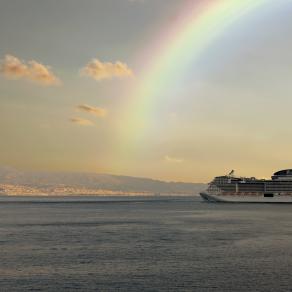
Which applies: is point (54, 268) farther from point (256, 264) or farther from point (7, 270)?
point (256, 264)

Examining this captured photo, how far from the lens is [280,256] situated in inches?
2370

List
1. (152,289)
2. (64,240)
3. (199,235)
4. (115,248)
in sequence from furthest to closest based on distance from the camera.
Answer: (199,235), (64,240), (115,248), (152,289)

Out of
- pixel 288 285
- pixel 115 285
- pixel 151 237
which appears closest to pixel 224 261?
→ pixel 288 285

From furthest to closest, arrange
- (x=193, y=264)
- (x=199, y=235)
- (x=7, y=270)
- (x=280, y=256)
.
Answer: (x=199, y=235) < (x=280, y=256) < (x=193, y=264) < (x=7, y=270)

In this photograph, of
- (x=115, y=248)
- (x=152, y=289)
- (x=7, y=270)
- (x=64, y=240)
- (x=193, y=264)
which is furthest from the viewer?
(x=64, y=240)

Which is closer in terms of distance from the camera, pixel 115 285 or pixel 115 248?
pixel 115 285

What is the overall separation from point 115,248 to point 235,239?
22.1 meters

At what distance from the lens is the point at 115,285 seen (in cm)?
4225

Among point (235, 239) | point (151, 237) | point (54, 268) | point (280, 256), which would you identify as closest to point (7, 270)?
point (54, 268)

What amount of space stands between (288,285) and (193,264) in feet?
42.4

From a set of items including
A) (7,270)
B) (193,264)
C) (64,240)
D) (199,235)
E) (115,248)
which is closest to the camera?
(7,270)

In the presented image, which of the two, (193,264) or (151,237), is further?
(151,237)

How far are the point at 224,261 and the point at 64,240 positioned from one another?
29.9 metres

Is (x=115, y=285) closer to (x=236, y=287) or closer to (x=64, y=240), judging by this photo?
(x=236, y=287)
